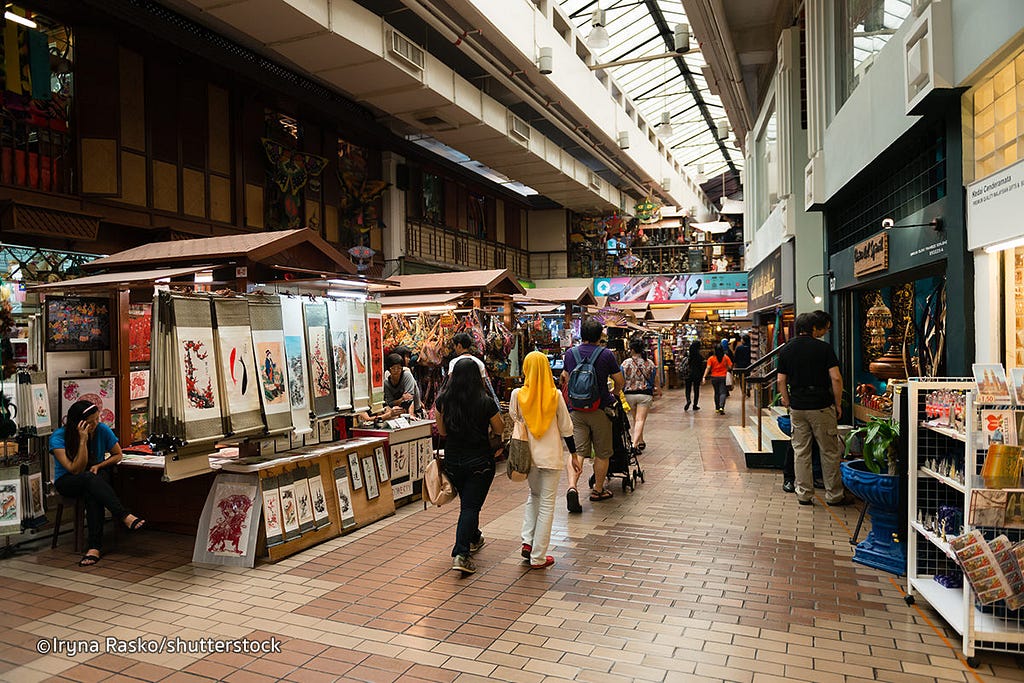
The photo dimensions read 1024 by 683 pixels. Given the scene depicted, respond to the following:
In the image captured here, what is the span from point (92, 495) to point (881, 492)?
5782 mm

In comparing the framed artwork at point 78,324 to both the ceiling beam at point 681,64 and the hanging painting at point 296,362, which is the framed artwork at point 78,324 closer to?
the hanging painting at point 296,362

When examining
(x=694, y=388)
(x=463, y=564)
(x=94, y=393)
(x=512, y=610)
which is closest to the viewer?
(x=512, y=610)

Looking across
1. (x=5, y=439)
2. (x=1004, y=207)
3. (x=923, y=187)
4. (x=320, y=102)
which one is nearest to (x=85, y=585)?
(x=5, y=439)

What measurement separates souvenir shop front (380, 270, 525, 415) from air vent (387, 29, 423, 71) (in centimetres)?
343

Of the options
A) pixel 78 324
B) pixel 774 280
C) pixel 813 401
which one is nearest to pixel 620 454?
pixel 813 401

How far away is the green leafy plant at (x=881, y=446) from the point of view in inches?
178

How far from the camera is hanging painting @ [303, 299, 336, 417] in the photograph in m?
5.67

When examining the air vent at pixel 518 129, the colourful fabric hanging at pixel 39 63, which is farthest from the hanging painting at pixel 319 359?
the air vent at pixel 518 129

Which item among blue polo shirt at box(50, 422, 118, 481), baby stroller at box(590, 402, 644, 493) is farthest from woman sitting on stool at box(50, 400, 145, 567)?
baby stroller at box(590, 402, 644, 493)

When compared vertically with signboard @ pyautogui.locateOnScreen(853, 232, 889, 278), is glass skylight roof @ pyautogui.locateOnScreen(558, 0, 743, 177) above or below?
above

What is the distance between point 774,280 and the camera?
42.5 feet

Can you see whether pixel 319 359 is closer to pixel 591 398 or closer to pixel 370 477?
pixel 370 477

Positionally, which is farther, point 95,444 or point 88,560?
point 95,444

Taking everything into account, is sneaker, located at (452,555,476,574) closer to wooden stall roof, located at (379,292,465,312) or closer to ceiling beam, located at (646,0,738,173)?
wooden stall roof, located at (379,292,465,312)
